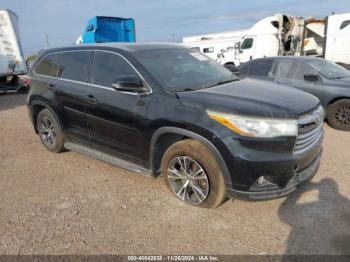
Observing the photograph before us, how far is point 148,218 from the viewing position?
3.14 meters

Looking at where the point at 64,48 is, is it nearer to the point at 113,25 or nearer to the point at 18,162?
the point at 18,162

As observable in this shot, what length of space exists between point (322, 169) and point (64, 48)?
4284 millimetres

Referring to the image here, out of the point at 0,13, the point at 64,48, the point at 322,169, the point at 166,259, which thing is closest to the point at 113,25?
the point at 0,13

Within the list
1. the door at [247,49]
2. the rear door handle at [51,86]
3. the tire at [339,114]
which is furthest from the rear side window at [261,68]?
the door at [247,49]

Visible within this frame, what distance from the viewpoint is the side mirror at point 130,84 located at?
10.7 ft

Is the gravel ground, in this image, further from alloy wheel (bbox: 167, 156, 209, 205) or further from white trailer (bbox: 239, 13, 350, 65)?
white trailer (bbox: 239, 13, 350, 65)

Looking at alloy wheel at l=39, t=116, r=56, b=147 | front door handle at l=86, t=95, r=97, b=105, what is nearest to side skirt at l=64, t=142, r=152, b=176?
alloy wheel at l=39, t=116, r=56, b=147

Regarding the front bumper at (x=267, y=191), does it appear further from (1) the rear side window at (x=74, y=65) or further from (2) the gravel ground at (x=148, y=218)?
(1) the rear side window at (x=74, y=65)

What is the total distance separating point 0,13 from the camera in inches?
469

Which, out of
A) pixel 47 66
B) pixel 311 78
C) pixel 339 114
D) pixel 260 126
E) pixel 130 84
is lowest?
pixel 339 114

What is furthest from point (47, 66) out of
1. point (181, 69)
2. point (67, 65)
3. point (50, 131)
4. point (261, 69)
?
point (261, 69)

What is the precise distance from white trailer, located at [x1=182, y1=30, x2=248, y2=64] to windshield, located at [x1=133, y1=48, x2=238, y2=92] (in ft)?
41.5

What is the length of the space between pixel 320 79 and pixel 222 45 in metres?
12.5

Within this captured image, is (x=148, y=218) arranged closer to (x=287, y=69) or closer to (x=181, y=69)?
(x=181, y=69)
